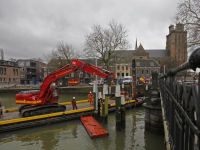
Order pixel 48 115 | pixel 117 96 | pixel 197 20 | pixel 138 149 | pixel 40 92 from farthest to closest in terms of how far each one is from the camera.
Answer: pixel 197 20, pixel 40 92, pixel 48 115, pixel 117 96, pixel 138 149

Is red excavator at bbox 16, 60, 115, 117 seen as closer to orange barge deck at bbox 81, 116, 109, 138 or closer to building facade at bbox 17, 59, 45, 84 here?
orange barge deck at bbox 81, 116, 109, 138

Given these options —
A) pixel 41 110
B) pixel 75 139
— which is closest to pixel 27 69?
pixel 41 110

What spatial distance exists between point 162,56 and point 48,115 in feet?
215

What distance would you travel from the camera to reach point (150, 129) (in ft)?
30.9

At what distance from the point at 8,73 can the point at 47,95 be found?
38.8 meters

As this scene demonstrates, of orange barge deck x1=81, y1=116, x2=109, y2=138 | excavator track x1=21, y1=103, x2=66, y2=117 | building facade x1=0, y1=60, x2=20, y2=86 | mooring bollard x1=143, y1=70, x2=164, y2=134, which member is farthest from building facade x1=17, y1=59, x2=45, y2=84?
mooring bollard x1=143, y1=70, x2=164, y2=134

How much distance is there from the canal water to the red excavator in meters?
1.35

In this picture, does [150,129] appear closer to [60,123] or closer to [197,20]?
[60,123]

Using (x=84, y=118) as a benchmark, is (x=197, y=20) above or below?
above

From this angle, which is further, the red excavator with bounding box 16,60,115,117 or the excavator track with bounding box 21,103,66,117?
the red excavator with bounding box 16,60,115,117

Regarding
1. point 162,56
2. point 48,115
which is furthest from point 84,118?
point 162,56

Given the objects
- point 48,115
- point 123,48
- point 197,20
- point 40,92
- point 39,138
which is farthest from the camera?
point 123,48

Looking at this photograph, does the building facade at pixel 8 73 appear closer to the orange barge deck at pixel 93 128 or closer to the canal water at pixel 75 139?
the canal water at pixel 75 139

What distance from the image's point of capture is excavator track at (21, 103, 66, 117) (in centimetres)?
1041
